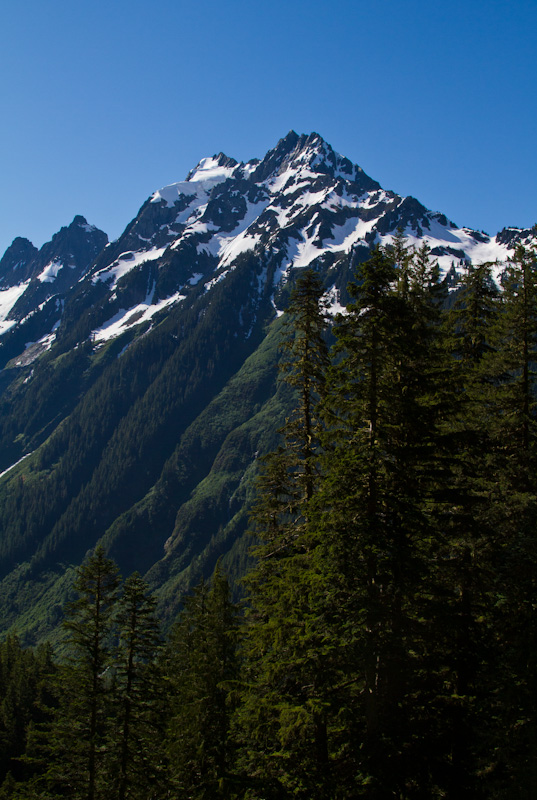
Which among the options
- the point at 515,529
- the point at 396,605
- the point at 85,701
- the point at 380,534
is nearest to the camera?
the point at 380,534

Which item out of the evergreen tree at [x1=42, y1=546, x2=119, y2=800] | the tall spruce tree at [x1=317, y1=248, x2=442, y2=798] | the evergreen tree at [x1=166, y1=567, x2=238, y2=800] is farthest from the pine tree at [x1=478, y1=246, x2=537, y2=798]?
the evergreen tree at [x1=42, y1=546, x2=119, y2=800]

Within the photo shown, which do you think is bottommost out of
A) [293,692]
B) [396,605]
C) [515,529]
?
[293,692]

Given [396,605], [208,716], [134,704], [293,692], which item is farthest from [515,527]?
[134,704]

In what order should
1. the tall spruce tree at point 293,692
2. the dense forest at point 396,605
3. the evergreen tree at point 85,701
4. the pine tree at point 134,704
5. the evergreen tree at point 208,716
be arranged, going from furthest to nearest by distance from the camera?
the pine tree at point 134,704 → the evergreen tree at point 85,701 → the evergreen tree at point 208,716 → the tall spruce tree at point 293,692 → the dense forest at point 396,605

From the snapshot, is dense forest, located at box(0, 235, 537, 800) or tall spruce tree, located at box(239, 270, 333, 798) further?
tall spruce tree, located at box(239, 270, 333, 798)

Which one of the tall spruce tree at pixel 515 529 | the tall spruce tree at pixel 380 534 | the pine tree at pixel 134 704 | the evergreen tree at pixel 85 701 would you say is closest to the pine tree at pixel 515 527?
the tall spruce tree at pixel 515 529

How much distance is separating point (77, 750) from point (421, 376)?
72.2ft

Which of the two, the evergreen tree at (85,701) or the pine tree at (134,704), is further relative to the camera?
the pine tree at (134,704)

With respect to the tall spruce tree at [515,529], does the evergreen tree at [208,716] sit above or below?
below

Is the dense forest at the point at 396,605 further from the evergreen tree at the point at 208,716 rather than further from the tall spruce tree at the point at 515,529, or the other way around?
the evergreen tree at the point at 208,716

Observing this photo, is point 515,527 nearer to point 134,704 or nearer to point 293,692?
point 293,692

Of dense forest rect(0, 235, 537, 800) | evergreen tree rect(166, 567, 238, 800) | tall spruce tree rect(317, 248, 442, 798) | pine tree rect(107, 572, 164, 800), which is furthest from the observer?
pine tree rect(107, 572, 164, 800)

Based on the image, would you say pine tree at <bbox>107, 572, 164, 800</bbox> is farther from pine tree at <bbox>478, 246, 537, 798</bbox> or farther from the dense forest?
pine tree at <bbox>478, 246, 537, 798</bbox>

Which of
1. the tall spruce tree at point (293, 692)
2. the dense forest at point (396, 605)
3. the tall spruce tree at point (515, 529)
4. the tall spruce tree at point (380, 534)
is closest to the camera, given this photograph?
the tall spruce tree at point (515, 529)
